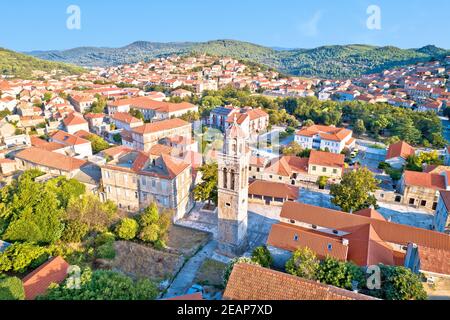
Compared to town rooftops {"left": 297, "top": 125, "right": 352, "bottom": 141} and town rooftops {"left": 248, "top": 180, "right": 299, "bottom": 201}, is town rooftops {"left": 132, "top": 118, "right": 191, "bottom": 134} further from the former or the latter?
town rooftops {"left": 248, "top": 180, "right": 299, "bottom": 201}

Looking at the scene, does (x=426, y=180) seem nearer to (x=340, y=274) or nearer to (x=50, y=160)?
(x=340, y=274)

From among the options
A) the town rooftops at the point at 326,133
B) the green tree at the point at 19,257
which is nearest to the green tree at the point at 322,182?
the town rooftops at the point at 326,133

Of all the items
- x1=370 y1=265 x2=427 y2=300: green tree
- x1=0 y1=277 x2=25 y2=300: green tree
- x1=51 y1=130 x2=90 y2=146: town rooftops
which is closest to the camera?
x1=0 y1=277 x2=25 y2=300: green tree

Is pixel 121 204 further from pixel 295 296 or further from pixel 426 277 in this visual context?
pixel 426 277

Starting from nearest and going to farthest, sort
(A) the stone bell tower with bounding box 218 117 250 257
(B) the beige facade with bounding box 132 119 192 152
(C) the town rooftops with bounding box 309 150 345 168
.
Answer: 1. (A) the stone bell tower with bounding box 218 117 250 257
2. (C) the town rooftops with bounding box 309 150 345 168
3. (B) the beige facade with bounding box 132 119 192 152

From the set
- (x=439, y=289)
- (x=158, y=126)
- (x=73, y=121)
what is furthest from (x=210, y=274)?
(x=73, y=121)

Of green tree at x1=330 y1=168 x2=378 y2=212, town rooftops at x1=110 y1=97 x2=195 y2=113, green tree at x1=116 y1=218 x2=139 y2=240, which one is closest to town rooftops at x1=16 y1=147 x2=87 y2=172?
green tree at x1=116 y1=218 x2=139 y2=240
